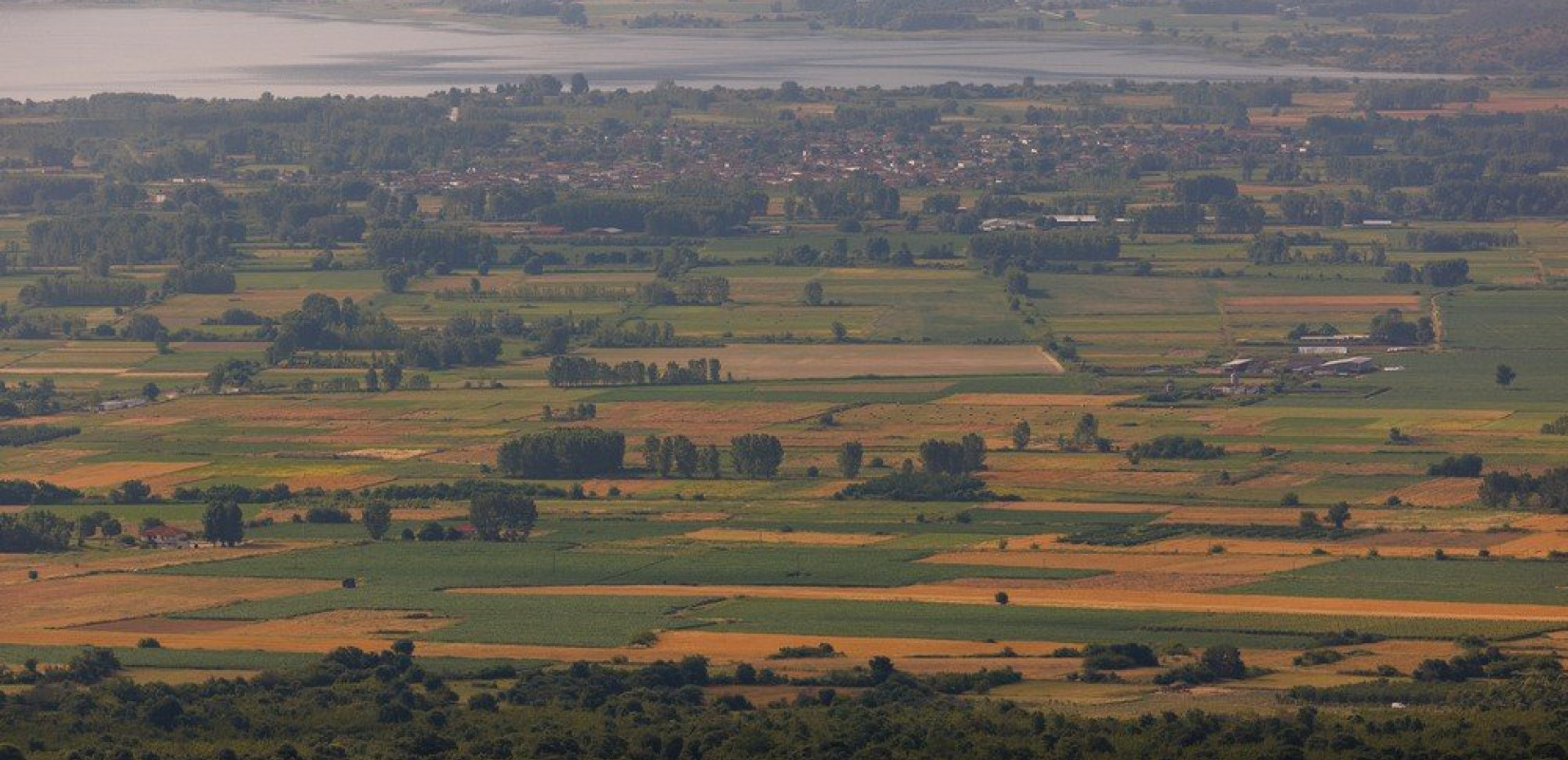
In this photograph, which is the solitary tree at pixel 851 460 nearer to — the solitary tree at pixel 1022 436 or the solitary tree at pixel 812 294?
the solitary tree at pixel 1022 436

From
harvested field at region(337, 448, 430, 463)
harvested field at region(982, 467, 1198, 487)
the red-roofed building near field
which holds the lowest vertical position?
the red-roofed building near field

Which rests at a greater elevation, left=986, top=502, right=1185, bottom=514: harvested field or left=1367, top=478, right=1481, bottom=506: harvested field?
left=1367, top=478, right=1481, bottom=506: harvested field

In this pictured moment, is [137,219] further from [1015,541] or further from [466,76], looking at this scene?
[466,76]

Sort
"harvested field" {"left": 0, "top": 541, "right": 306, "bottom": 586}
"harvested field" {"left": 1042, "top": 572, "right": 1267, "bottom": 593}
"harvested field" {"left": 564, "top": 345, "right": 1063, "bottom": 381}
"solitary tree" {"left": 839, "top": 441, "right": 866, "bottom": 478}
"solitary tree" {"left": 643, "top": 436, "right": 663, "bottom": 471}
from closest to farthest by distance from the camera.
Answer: "harvested field" {"left": 1042, "top": 572, "right": 1267, "bottom": 593} < "harvested field" {"left": 0, "top": 541, "right": 306, "bottom": 586} < "solitary tree" {"left": 839, "top": 441, "right": 866, "bottom": 478} < "solitary tree" {"left": 643, "top": 436, "right": 663, "bottom": 471} < "harvested field" {"left": 564, "top": 345, "right": 1063, "bottom": 381}

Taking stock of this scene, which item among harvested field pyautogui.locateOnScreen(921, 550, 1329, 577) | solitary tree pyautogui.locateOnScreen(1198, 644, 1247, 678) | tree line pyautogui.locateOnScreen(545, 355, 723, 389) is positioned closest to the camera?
solitary tree pyautogui.locateOnScreen(1198, 644, 1247, 678)

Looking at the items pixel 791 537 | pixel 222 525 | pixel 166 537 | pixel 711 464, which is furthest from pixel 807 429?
pixel 166 537

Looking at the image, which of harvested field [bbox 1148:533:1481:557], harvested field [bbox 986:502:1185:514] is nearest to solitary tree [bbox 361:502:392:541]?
harvested field [bbox 986:502:1185:514]

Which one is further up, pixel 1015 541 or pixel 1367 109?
pixel 1367 109

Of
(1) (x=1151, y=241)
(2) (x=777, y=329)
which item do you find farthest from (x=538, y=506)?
(1) (x=1151, y=241)

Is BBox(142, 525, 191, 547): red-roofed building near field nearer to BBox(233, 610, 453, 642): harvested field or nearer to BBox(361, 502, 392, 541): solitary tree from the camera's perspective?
BBox(361, 502, 392, 541): solitary tree
